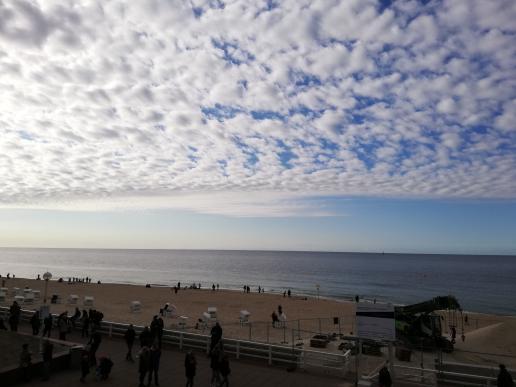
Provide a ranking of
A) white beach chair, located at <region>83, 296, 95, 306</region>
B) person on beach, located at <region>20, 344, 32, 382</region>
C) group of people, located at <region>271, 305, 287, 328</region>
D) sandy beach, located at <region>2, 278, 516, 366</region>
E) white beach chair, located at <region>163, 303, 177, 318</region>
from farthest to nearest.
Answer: white beach chair, located at <region>83, 296, 95, 306</region> < white beach chair, located at <region>163, 303, 177, 318</region> < group of people, located at <region>271, 305, 287, 328</region> < sandy beach, located at <region>2, 278, 516, 366</region> < person on beach, located at <region>20, 344, 32, 382</region>

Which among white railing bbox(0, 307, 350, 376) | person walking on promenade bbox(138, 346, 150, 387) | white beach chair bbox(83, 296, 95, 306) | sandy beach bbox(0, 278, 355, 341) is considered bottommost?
sandy beach bbox(0, 278, 355, 341)

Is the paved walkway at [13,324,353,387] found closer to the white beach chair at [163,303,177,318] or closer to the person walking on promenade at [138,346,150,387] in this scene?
the person walking on promenade at [138,346,150,387]

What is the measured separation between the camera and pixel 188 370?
34.1 ft

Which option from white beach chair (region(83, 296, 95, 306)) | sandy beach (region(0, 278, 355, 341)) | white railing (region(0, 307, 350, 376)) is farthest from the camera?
white beach chair (region(83, 296, 95, 306))

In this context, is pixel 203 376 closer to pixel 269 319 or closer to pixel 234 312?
pixel 269 319

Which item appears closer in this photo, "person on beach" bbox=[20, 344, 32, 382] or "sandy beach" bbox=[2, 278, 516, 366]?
"person on beach" bbox=[20, 344, 32, 382]

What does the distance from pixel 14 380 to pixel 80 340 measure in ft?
18.0

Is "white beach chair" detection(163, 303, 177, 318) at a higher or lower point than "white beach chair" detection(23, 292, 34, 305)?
lower

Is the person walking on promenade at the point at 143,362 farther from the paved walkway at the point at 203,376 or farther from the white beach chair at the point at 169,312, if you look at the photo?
the white beach chair at the point at 169,312

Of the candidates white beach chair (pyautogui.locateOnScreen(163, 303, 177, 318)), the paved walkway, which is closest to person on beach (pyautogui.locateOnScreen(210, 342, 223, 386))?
the paved walkway

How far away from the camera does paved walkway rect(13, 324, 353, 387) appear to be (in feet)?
36.8

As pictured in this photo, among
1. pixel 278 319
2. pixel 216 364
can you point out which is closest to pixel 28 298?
pixel 278 319

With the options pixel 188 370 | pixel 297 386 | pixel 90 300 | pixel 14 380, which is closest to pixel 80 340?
pixel 14 380

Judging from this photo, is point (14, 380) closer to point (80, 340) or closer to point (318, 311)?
point (80, 340)
